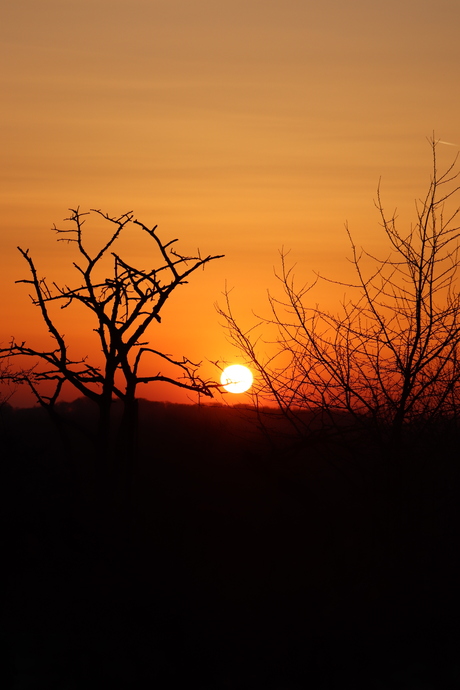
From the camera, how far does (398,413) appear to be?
1012 cm

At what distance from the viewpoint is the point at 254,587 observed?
10.8m

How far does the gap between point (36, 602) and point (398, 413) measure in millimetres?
5599

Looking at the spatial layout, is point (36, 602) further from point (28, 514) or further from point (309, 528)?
point (309, 528)

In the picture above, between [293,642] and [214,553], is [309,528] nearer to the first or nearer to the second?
[214,553]

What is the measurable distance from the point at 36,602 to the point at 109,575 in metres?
1.16

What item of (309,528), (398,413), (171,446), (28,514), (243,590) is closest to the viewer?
(398,413)

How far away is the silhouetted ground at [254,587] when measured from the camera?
926 cm

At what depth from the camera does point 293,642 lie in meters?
9.68

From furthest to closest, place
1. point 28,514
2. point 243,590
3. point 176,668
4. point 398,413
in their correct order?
1. point 28,514
2. point 243,590
3. point 398,413
4. point 176,668

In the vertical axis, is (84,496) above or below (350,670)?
above

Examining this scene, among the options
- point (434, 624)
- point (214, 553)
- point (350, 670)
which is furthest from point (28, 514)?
point (434, 624)

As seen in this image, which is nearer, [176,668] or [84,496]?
[176,668]

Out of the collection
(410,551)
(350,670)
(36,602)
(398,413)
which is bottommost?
(350,670)

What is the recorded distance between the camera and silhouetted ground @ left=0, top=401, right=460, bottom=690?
926cm
